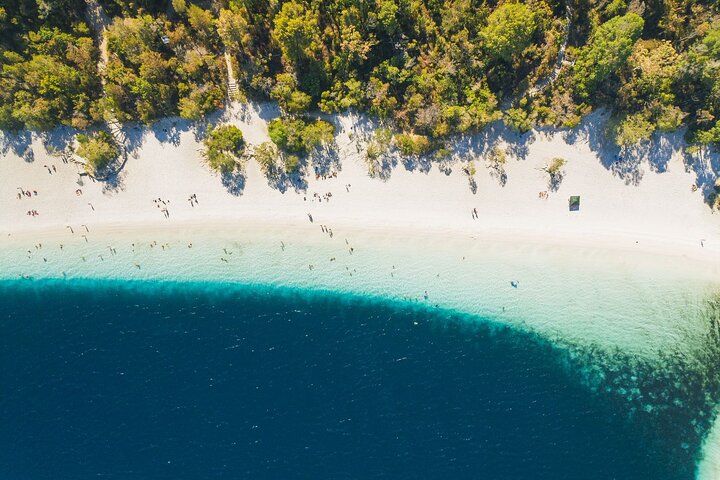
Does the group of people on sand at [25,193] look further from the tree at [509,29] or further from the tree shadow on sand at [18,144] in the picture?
the tree at [509,29]

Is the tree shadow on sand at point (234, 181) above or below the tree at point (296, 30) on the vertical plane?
below

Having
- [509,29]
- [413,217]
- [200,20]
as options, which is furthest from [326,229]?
[509,29]

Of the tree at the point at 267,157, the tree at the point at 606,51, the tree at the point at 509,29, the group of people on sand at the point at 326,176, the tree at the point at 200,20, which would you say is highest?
the tree at the point at 200,20

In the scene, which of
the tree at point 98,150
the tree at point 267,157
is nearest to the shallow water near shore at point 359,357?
the tree at point 267,157

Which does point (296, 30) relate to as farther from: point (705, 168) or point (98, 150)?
point (705, 168)

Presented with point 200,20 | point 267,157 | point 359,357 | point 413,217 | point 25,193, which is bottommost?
point 359,357

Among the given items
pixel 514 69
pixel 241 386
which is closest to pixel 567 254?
pixel 514 69

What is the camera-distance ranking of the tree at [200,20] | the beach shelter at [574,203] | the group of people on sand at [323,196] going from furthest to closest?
the group of people on sand at [323,196]
the beach shelter at [574,203]
the tree at [200,20]
